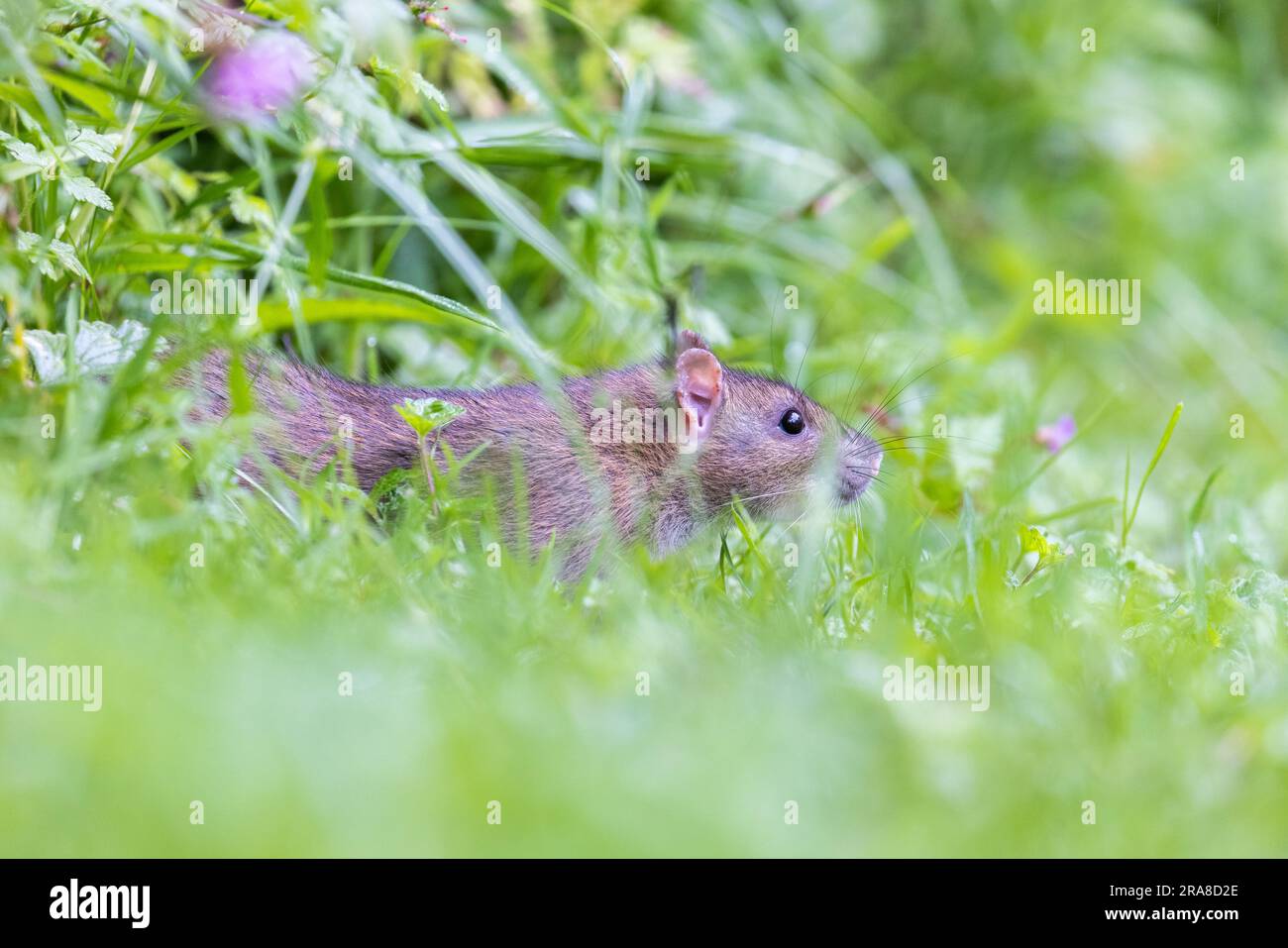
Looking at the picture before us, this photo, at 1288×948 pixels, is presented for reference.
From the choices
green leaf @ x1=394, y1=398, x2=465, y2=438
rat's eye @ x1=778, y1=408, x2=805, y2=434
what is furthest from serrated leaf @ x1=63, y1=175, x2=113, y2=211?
rat's eye @ x1=778, y1=408, x2=805, y2=434

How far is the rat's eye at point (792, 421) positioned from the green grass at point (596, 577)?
0.37 m

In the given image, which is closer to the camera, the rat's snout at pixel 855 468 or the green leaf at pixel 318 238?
the green leaf at pixel 318 238

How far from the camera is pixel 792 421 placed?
4.90 meters

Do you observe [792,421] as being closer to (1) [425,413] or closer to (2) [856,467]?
(2) [856,467]

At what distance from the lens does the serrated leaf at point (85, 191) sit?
12.6 feet

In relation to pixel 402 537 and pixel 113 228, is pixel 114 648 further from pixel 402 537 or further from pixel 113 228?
pixel 113 228

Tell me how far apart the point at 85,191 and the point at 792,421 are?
2.31 meters

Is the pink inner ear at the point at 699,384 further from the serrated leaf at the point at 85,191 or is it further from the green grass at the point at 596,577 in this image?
the serrated leaf at the point at 85,191

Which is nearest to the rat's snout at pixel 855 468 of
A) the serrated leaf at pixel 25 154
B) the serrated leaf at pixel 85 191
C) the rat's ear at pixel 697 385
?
the rat's ear at pixel 697 385

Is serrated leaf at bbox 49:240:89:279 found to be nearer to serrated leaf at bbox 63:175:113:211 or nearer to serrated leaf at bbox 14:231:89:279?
serrated leaf at bbox 14:231:89:279

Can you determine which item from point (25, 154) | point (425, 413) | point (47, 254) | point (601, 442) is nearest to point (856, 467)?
point (601, 442)

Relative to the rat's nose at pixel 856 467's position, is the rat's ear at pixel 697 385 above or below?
above

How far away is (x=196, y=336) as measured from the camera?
13.3 ft

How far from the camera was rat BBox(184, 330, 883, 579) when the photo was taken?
4199 mm
